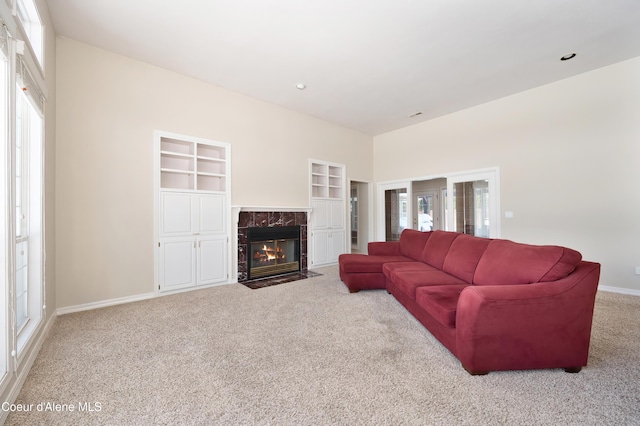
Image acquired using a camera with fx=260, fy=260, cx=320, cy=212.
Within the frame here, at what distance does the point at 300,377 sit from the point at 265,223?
10.8ft

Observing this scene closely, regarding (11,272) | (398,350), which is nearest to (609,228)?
(398,350)

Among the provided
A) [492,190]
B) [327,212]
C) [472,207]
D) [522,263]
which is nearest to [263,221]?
[327,212]

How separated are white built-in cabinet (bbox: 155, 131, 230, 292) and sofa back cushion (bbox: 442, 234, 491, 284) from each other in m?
3.34

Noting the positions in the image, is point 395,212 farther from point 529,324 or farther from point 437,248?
point 529,324

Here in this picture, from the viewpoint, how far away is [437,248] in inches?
138

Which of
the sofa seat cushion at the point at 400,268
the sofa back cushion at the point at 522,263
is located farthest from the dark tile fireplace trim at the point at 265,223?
the sofa back cushion at the point at 522,263

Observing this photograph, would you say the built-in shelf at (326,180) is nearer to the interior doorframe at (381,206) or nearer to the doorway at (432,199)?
the interior doorframe at (381,206)

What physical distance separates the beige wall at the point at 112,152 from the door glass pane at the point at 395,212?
157 inches

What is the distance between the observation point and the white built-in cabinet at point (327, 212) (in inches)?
222

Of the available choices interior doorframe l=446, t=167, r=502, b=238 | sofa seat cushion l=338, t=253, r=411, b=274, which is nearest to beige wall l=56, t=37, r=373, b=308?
sofa seat cushion l=338, t=253, r=411, b=274

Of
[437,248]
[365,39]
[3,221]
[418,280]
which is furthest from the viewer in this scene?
[437,248]

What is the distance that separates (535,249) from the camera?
Answer: 2.11 meters

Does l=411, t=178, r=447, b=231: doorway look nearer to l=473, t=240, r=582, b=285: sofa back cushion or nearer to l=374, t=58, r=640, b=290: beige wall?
l=374, t=58, r=640, b=290: beige wall

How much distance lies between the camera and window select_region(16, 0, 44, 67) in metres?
2.27
